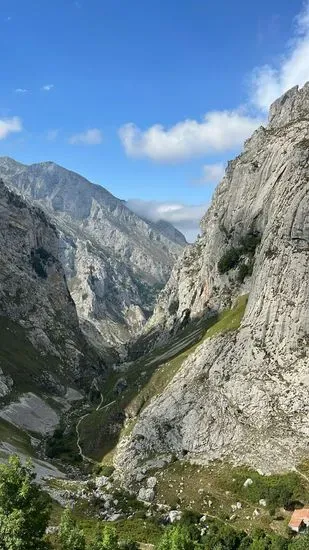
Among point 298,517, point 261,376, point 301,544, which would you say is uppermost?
point 261,376

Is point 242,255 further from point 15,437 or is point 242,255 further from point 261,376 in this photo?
point 15,437

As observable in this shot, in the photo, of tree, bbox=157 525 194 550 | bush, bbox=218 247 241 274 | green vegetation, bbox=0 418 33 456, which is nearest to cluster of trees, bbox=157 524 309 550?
tree, bbox=157 525 194 550

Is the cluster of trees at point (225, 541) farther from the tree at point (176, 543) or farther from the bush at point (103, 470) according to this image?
the bush at point (103, 470)

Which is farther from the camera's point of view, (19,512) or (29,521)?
(29,521)

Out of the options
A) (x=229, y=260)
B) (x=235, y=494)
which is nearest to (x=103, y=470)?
(x=235, y=494)

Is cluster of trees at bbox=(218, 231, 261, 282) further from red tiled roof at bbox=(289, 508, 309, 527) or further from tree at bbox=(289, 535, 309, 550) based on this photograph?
tree at bbox=(289, 535, 309, 550)

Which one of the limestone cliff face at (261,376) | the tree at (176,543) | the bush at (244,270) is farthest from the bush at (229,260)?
the tree at (176,543)

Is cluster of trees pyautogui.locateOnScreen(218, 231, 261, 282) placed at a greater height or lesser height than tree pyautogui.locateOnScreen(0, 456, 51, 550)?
greater

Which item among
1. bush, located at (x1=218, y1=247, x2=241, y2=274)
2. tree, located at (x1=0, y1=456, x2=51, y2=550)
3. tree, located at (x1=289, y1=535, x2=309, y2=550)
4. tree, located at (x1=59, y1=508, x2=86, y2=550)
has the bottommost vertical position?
tree, located at (x1=289, y1=535, x2=309, y2=550)
